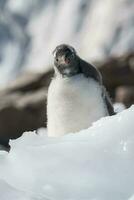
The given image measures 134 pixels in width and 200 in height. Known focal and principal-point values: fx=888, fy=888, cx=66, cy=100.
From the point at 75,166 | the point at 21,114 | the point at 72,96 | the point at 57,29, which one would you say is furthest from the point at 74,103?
the point at 57,29

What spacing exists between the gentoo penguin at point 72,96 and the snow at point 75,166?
135cm

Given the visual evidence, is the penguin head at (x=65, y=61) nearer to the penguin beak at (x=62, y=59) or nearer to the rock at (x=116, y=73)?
the penguin beak at (x=62, y=59)

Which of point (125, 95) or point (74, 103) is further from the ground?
point (125, 95)

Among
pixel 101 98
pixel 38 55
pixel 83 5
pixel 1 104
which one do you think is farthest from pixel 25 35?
pixel 101 98

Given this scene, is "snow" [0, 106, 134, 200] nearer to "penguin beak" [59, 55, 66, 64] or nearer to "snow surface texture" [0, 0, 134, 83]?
"penguin beak" [59, 55, 66, 64]

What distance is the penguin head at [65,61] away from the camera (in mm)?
3773

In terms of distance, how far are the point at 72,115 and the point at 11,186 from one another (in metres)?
1.57

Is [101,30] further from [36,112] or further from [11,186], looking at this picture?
[11,186]

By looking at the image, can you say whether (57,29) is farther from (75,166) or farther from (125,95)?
(75,166)

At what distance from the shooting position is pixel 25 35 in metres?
58.3

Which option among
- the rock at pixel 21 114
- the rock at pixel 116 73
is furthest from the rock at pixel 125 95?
the rock at pixel 21 114

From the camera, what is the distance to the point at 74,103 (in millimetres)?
3750

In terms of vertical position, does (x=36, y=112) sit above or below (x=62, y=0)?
below

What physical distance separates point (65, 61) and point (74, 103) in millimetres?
184
